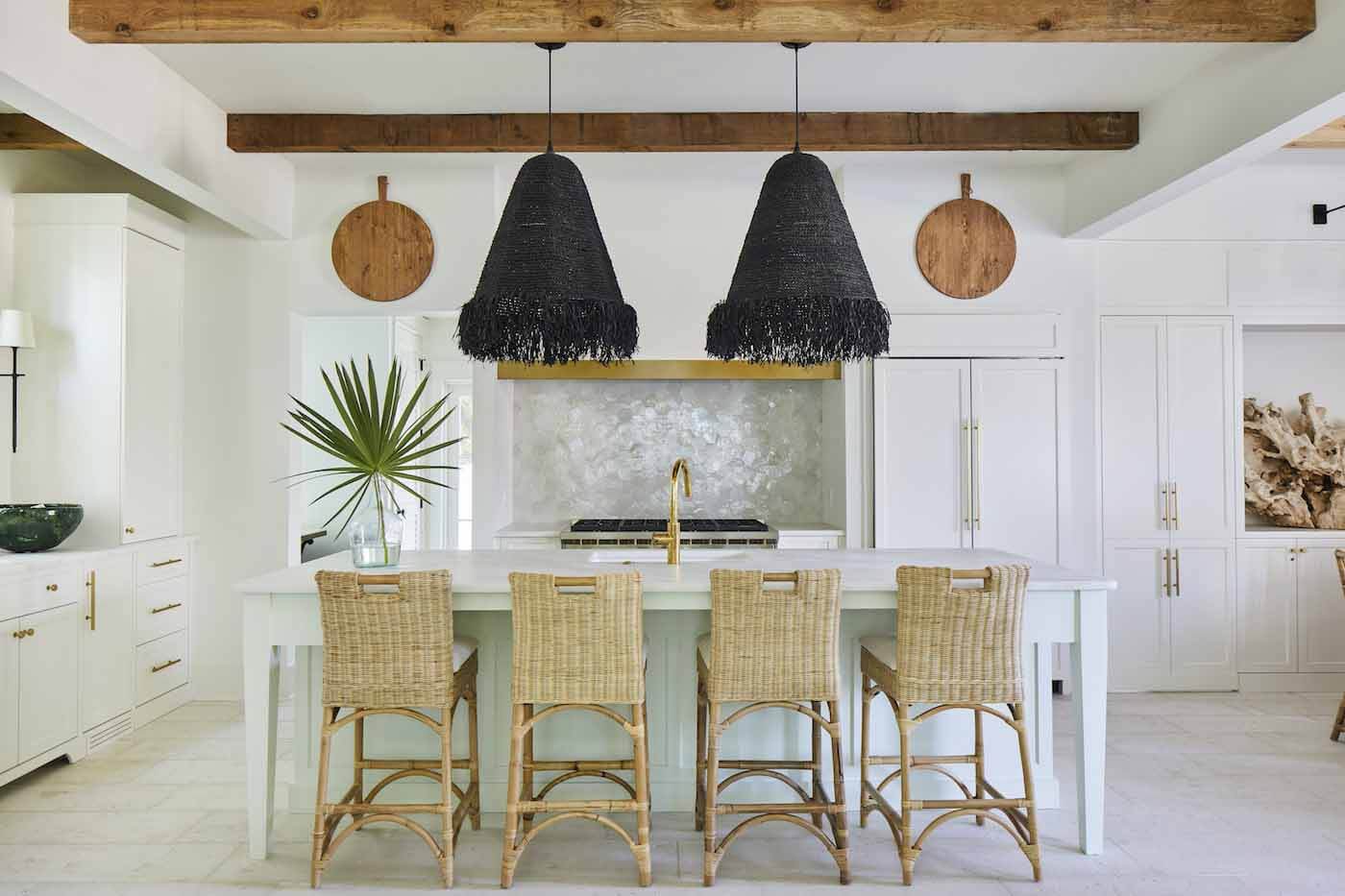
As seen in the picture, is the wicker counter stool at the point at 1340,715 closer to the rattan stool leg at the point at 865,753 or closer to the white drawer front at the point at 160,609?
the rattan stool leg at the point at 865,753

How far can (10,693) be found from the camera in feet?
11.6

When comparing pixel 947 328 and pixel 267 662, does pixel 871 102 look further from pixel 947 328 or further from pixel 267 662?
pixel 267 662

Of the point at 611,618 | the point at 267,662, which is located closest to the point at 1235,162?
the point at 611,618

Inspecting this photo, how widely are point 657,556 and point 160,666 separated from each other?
271cm

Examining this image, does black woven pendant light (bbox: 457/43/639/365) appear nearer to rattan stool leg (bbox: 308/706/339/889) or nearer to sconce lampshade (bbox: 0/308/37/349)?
rattan stool leg (bbox: 308/706/339/889)

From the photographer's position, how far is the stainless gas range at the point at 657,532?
15.8 ft

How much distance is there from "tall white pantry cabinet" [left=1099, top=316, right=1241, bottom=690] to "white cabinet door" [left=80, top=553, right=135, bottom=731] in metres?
5.05

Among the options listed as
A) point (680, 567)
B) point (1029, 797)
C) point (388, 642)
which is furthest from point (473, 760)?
point (1029, 797)

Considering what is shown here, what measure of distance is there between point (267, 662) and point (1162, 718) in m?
4.15

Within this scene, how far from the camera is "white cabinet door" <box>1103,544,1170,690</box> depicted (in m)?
5.03

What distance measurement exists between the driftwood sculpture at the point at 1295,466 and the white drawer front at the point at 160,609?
6.00 metres

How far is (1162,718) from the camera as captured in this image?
454 cm

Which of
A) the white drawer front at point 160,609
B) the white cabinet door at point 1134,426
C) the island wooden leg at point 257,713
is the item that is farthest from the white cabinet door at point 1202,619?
the white drawer front at point 160,609

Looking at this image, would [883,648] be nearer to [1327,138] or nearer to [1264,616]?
[1264,616]
